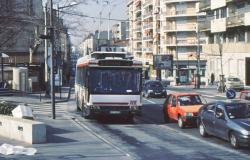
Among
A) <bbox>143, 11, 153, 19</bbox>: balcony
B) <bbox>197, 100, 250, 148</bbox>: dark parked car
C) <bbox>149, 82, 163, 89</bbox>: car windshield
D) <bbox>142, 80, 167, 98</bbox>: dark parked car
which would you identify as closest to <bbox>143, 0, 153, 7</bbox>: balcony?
<bbox>143, 11, 153, 19</bbox>: balcony

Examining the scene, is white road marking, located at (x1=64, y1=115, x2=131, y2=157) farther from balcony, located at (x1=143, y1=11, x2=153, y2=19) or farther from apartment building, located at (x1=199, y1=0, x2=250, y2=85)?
balcony, located at (x1=143, y1=11, x2=153, y2=19)

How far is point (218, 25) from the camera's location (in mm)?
77250

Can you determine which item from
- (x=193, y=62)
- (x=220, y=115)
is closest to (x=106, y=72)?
(x=220, y=115)

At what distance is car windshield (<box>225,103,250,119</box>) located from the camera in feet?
62.0

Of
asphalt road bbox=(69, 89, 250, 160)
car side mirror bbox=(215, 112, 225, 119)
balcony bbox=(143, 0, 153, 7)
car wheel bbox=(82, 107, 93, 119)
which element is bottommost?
asphalt road bbox=(69, 89, 250, 160)

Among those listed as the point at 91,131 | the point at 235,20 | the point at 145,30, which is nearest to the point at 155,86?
the point at 235,20

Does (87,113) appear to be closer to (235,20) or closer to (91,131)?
(91,131)

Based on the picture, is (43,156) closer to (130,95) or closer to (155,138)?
(155,138)

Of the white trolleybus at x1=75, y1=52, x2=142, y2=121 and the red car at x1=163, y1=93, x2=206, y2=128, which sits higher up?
the white trolleybus at x1=75, y1=52, x2=142, y2=121

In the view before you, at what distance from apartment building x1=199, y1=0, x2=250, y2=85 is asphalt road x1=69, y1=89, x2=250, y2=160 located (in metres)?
42.6

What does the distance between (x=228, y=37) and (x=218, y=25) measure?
81.1 inches

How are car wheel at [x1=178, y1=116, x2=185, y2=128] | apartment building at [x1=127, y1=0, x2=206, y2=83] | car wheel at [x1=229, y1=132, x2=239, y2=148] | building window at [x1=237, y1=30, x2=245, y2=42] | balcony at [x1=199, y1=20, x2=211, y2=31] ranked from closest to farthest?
1. car wheel at [x1=229, y1=132, x2=239, y2=148]
2. car wheel at [x1=178, y1=116, x2=185, y2=128]
3. building window at [x1=237, y1=30, x2=245, y2=42]
4. balcony at [x1=199, y1=20, x2=211, y2=31]
5. apartment building at [x1=127, y1=0, x2=206, y2=83]

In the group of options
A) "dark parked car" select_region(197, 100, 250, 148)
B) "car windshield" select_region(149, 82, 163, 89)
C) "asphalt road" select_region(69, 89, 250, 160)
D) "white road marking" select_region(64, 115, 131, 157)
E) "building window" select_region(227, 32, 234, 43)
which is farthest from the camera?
"building window" select_region(227, 32, 234, 43)

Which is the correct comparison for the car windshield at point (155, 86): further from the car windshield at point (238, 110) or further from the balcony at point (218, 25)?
the car windshield at point (238, 110)
